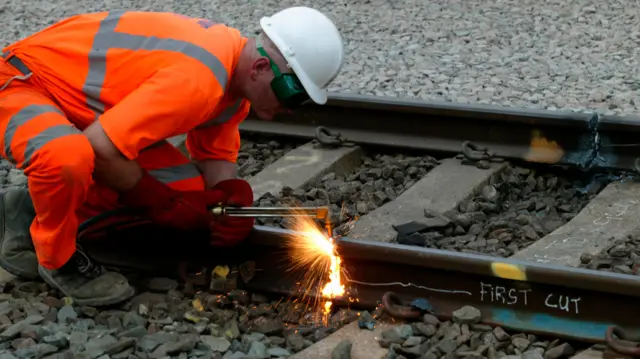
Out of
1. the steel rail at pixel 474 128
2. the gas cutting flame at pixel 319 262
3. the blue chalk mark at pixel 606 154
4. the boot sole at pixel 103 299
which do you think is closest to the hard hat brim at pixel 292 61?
the gas cutting flame at pixel 319 262

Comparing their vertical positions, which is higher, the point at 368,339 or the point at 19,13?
the point at 368,339

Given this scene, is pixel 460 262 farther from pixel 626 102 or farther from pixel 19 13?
pixel 19 13

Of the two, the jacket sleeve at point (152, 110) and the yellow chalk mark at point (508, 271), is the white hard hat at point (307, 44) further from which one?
the yellow chalk mark at point (508, 271)

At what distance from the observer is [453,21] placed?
9.21m

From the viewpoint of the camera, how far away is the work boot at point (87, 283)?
15.1 feet

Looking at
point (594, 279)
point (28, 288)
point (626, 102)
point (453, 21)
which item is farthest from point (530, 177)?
point (453, 21)

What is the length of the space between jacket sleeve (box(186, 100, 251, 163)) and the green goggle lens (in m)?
0.60

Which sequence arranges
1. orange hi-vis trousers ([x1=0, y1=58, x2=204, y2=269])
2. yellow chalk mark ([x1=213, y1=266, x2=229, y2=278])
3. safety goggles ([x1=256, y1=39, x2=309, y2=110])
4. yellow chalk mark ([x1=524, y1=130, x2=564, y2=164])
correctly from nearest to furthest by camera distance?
orange hi-vis trousers ([x1=0, y1=58, x2=204, y2=269]) → safety goggles ([x1=256, y1=39, x2=309, y2=110]) → yellow chalk mark ([x1=213, y1=266, x2=229, y2=278]) → yellow chalk mark ([x1=524, y1=130, x2=564, y2=164])

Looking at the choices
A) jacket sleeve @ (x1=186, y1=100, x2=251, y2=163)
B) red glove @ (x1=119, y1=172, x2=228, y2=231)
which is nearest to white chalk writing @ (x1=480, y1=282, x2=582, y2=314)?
red glove @ (x1=119, y1=172, x2=228, y2=231)

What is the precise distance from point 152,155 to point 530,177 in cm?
209

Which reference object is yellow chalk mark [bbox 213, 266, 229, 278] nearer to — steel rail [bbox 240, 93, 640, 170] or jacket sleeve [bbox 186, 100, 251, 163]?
jacket sleeve [bbox 186, 100, 251, 163]

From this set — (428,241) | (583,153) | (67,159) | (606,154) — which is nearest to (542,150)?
(583,153)

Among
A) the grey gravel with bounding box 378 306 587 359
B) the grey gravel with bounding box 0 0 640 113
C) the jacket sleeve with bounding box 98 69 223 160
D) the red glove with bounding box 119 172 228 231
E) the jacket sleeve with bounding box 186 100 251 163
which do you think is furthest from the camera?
the grey gravel with bounding box 0 0 640 113

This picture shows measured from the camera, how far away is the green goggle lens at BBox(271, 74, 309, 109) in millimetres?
4426
